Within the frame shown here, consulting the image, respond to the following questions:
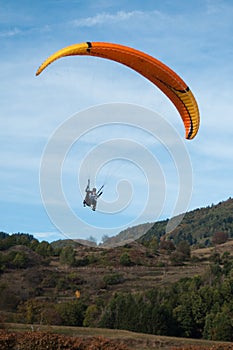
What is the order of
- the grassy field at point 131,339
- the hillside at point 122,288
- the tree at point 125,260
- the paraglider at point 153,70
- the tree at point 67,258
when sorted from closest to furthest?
the paraglider at point 153,70 → the grassy field at point 131,339 → the hillside at point 122,288 → the tree at point 67,258 → the tree at point 125,260

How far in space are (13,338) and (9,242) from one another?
76697 mm

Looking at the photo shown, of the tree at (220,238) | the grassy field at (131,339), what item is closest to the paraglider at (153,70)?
the grassy field at (131,339)

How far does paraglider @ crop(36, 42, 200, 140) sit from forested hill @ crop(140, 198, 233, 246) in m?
110

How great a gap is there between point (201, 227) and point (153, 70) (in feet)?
433

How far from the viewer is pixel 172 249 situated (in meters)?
105

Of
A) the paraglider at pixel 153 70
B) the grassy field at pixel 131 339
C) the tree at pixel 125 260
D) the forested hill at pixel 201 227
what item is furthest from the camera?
the forested hill at pixel 201 227

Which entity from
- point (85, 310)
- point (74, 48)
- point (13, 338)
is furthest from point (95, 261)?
point (74, 48)

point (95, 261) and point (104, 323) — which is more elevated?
point (95, 261)

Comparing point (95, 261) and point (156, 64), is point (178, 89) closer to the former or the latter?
point (156, 64)

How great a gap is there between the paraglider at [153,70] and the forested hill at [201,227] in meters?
110

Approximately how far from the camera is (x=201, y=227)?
14725cm

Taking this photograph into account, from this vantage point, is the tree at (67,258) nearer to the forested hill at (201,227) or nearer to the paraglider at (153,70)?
the forested hill at (201,227)

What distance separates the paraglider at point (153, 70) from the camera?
53.5 ft

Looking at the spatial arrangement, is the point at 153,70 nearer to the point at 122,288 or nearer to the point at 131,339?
the point at 131,339
